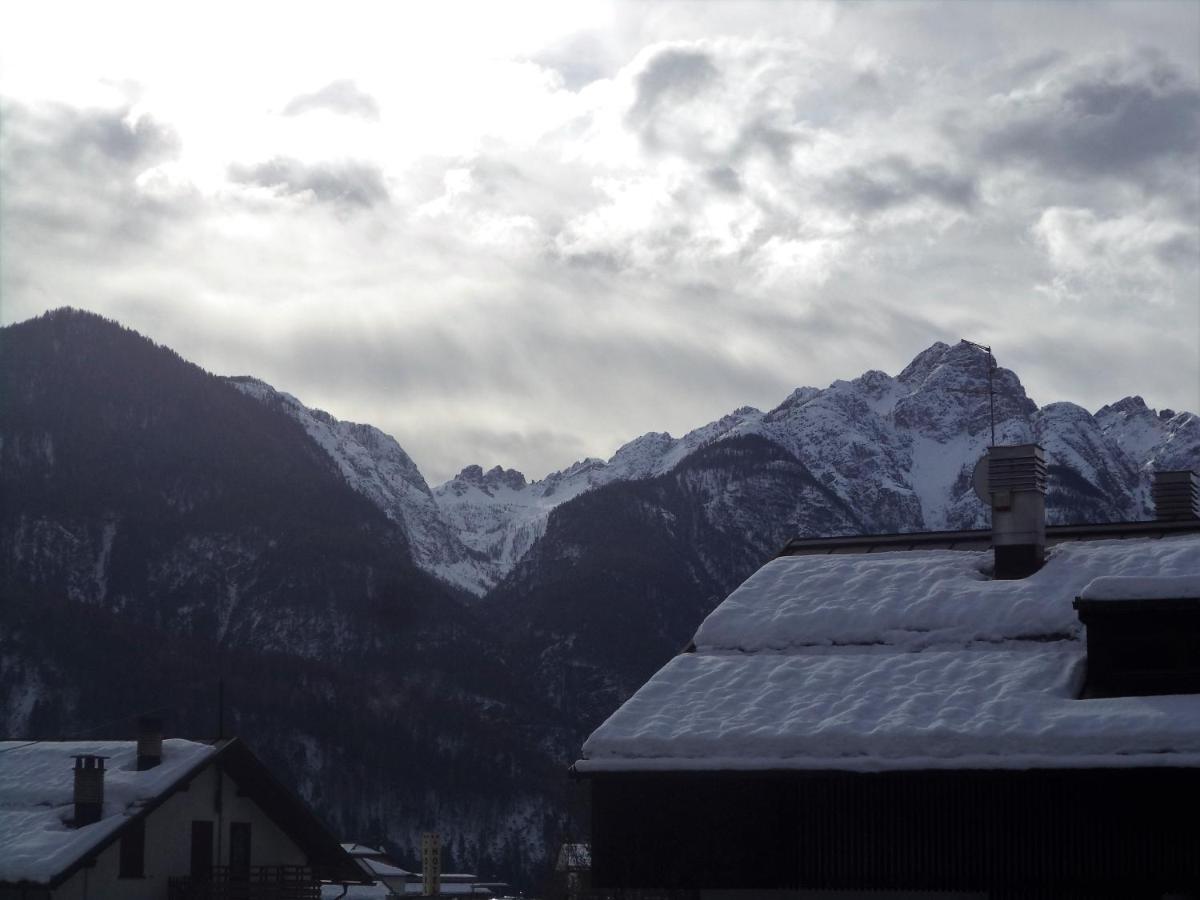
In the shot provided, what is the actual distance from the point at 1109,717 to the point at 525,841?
146200 millimetres

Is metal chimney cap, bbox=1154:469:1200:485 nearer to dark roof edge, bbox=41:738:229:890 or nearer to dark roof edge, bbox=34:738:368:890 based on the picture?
dark roof edge, bbox=34:738:368:890

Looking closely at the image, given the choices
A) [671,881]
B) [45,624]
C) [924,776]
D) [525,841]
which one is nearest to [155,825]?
[671,881]

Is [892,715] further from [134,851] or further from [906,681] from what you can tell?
[134,851]

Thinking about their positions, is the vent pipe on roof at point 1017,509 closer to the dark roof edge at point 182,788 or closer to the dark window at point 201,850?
the dark roof edge at point 182,788

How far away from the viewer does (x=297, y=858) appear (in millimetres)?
51562

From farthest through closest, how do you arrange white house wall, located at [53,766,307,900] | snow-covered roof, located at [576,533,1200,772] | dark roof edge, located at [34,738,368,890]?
white house wall, located at [53,766,307,900]
dark roof edge, located at [34,738,368,890]
snow-covered roof, located at [576,533,1200,772]

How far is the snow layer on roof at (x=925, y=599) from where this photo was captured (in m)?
28.9

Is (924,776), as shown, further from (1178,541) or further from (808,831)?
(1178,541)

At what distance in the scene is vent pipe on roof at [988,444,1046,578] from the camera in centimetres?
3089

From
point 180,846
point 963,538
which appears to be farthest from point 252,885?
point 963,538

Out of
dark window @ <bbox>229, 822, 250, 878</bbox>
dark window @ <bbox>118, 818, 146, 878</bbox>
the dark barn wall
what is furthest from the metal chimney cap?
dark window @ <bbox>229, 822, 250, 878</bbox>

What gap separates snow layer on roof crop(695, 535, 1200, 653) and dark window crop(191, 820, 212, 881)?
22.2 m

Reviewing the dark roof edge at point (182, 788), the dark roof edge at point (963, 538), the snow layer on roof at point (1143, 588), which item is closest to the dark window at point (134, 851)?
the dark roof edge at point (182, 788)

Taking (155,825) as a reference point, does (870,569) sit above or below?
above
